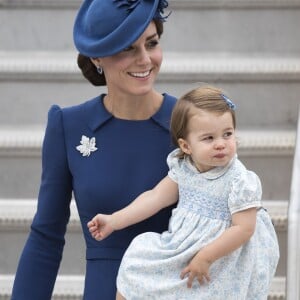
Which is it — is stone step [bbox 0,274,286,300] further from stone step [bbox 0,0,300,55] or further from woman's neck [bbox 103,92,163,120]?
woman's neck [bbox 103,92,163,120]

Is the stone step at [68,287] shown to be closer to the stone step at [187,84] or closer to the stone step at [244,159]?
the stone step at [244,159]

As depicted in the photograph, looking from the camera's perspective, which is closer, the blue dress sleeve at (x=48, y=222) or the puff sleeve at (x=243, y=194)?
the puff sleeve at (x=243, y=194)

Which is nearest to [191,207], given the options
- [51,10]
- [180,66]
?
[180,66]

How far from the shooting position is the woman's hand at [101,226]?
7.02 feet

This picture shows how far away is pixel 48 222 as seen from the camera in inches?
91.9

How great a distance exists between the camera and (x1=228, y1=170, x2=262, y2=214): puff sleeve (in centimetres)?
203

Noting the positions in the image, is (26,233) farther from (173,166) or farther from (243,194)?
(243,194)

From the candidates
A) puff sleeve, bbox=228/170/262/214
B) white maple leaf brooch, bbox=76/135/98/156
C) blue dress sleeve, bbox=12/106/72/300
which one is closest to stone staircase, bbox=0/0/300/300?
blue dress sleeve, bbox=12/106/72/300

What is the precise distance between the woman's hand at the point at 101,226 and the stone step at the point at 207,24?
169cm

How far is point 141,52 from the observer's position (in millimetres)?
2178

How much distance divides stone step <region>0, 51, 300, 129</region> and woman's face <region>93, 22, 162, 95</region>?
1.41 meters

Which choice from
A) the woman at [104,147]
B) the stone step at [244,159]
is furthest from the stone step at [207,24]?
the woman at [104,147]

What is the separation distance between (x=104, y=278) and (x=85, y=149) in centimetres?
27

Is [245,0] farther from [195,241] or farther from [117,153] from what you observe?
[195,241]
